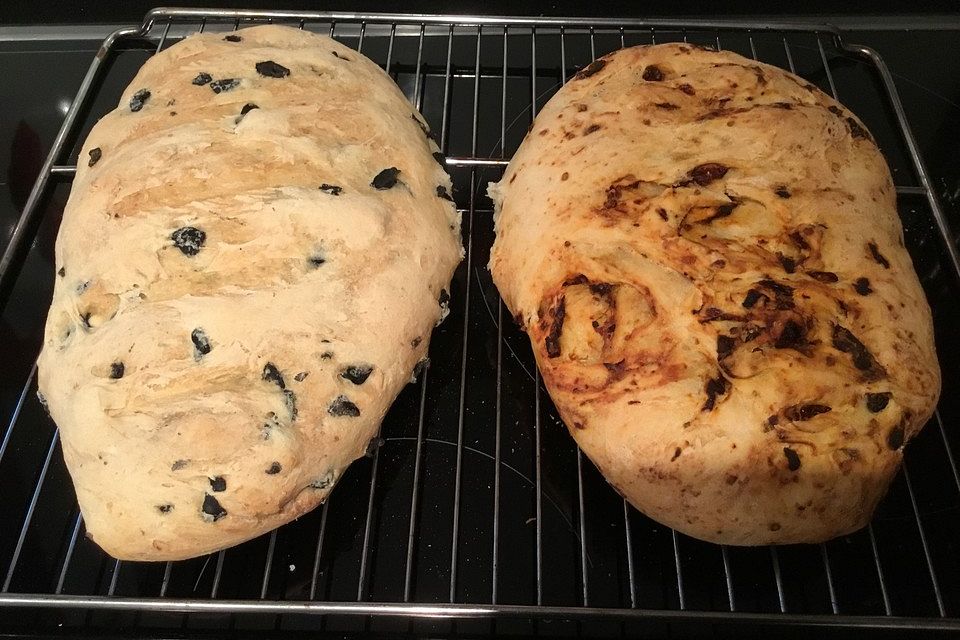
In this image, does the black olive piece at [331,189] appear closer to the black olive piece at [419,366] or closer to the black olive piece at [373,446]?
the black olive piece at [419,366]

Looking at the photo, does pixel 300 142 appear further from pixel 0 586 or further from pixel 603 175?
pixel 0 586

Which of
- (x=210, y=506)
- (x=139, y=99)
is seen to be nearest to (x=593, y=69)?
(x=139, y=99)

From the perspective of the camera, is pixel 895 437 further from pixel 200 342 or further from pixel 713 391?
pixel 200 342

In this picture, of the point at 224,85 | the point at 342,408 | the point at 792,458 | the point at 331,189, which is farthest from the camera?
the point at 224,85

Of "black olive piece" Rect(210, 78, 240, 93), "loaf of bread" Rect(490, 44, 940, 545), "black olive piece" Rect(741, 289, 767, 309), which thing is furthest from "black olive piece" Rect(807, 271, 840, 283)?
"black olive piece" Rect(210, 78, 240, 93)

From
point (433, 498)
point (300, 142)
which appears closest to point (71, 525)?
point (433, 498)

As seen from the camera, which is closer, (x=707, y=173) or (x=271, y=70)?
(x=707, y=173)
